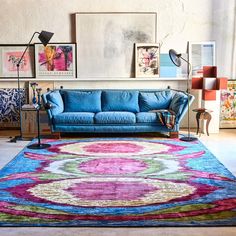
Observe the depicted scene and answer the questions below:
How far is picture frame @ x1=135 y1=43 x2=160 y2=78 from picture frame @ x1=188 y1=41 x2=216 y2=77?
63 centimetres

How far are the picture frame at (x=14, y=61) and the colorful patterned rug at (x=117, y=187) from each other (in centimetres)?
211

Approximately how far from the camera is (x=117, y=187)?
3.61 meters

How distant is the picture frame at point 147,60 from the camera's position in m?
6.62

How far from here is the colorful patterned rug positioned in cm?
293

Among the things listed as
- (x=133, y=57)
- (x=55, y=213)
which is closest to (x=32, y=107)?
(x=133, y=57)

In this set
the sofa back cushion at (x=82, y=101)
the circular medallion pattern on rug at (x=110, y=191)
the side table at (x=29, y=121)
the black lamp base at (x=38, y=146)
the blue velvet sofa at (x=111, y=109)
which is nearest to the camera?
the circular medallion pattern on rug at (x=110, y=191)

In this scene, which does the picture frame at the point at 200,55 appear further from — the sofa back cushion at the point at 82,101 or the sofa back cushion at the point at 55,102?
the sofa back cushion at the point at 55,102

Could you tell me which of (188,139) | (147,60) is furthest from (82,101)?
(188,139)

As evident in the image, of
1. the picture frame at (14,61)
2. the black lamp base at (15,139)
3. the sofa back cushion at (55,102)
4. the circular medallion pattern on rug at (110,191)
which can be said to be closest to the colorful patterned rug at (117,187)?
the circular medallion pattern on rug at (110,191)

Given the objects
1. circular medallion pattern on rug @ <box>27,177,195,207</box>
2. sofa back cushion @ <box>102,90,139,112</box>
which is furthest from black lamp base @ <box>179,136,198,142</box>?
circular medallion pattern on rug @ <box>27,177,195,207</box>

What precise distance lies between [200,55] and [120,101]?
1.74 meters

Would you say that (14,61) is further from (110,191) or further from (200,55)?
(110,191)

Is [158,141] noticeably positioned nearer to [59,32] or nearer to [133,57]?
[133,57]

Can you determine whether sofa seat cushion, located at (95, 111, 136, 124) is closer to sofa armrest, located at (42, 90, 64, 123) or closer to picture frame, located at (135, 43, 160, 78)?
sofa armrest, located at (42, 90, 64, 123)
